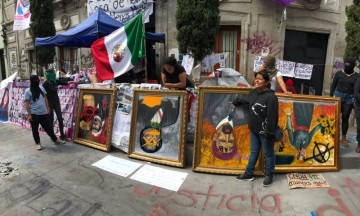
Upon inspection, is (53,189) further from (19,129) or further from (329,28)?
(329,28)

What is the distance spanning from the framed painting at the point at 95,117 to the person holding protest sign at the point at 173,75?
3.54 feet

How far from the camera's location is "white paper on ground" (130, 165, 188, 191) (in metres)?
4.05

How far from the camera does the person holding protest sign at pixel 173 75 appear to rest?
4973 mm

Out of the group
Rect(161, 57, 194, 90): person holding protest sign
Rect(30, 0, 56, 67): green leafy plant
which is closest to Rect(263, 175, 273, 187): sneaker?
Rect(161, 57, 194, 90): person holding protest sign

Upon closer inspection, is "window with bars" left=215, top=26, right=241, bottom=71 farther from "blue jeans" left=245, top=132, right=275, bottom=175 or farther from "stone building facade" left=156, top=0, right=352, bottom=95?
"blue jeans" left=245, top=132, right=275, bottom=175

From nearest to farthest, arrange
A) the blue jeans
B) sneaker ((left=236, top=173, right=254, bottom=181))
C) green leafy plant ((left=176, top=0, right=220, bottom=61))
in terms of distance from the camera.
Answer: the blue jeans
sneaker ((left=236, top=173, right=254, bottom=181))
green leafy plant ((left=176, top=0, right=220, bottom=61))

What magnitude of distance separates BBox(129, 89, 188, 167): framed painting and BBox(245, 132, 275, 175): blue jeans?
1118 mm

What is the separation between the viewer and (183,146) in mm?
4578

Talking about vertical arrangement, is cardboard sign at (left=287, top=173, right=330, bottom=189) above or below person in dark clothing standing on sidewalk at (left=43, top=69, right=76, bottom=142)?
below

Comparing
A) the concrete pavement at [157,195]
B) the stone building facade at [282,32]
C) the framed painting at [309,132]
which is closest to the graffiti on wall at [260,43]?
the stone building facade at [282,32]

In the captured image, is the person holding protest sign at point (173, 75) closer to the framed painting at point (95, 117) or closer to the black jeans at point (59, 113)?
the framed painting at point (95, 117)

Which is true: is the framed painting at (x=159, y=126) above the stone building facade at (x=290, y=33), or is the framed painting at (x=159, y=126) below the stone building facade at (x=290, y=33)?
below

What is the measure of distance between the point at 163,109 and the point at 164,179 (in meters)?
1.18

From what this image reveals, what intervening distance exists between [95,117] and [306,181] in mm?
→ 3952
